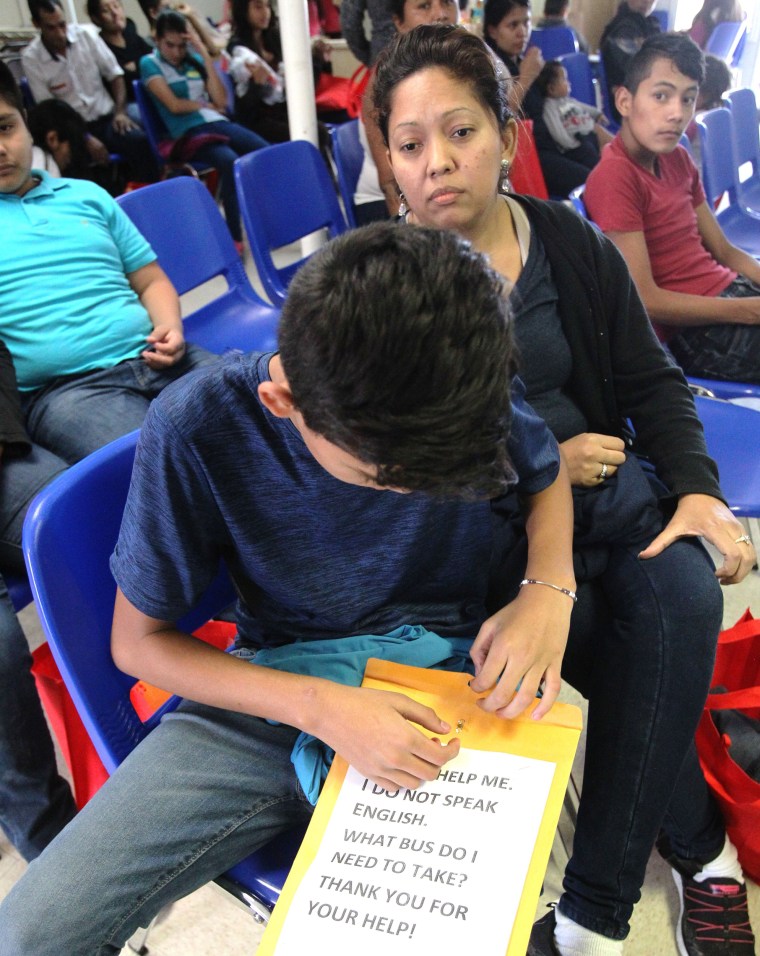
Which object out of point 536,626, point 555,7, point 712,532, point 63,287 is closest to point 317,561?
point 536,626

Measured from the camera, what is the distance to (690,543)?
1025 mm

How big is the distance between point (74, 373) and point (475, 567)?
1.14 m

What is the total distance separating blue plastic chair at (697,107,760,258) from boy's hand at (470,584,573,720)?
92.8 inches

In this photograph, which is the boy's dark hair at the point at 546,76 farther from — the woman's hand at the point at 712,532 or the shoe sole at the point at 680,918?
the shoe sole at the point at 680,918

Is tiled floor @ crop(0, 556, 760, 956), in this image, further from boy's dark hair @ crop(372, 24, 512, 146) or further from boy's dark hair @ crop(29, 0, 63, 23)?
boy's dark hair @ crop(29, 0, 63, 23)

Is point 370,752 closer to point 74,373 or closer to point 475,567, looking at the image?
point 475,567

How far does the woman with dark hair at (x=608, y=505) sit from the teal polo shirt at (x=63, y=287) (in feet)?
2.84

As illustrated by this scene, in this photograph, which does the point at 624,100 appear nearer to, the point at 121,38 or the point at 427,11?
the point at 427,11

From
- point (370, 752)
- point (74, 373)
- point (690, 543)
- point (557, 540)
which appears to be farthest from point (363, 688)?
point (74, 373)

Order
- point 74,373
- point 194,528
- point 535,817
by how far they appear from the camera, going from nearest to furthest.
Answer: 1. point 535,817
2. point 194,528
3. point 74,373

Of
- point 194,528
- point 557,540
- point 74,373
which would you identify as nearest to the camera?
point 194,528

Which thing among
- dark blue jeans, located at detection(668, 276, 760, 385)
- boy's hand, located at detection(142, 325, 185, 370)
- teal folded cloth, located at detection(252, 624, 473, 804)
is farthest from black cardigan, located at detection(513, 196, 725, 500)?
boy's hand, located at detection(142, 325, 185, 370)

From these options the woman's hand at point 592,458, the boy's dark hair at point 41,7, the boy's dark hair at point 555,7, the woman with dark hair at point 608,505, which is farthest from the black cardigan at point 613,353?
the boy's dark hair at point 555,7

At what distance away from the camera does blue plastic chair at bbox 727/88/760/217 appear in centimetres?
307
